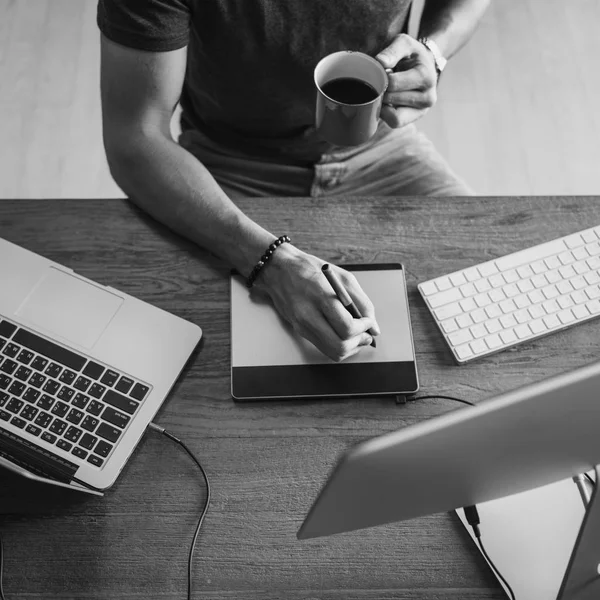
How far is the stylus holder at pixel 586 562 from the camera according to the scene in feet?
2.34

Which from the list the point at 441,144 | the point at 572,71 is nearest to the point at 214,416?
the point at 441,144

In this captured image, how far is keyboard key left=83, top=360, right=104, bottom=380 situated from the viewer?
0.91 m

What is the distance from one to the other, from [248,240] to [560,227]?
492mm

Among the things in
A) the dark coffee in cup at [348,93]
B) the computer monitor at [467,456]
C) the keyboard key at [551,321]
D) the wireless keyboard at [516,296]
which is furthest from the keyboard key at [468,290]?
the computer monitor at [467,456]

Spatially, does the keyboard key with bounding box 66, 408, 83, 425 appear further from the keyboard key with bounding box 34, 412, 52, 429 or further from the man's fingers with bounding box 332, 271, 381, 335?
the man's fingers with bounding box 332, 271, 381, 335

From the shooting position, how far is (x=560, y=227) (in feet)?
3.49

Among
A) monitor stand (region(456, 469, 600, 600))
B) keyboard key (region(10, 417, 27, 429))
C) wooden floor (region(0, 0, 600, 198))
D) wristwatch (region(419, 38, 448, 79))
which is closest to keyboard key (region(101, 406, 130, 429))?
keyboard key (region(10, 417, 27, 429))

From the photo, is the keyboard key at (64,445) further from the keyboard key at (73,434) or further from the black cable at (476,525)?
the black cable at (476,525)

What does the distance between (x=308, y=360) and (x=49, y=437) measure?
0.36m

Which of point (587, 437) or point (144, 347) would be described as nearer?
point (587, 437)

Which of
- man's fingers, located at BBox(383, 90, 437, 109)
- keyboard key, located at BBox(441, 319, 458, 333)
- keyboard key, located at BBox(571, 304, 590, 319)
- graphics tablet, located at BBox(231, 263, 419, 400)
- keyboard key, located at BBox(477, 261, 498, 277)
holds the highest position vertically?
man's fingers, located at BBox(383, 90, 437, 109)

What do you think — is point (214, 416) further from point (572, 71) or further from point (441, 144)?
point (572, 71)

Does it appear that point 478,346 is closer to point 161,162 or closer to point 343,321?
point 343,321

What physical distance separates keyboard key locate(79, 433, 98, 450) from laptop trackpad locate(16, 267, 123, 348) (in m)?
0.13
